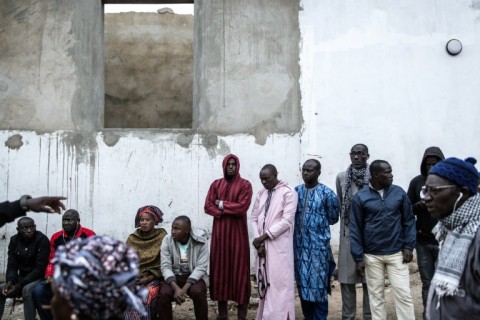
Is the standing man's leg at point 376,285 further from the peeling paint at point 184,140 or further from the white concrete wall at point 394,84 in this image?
the peeling paint at point 184,140

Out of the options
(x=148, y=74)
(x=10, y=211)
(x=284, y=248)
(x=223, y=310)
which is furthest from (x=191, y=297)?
(x=148, y=74)

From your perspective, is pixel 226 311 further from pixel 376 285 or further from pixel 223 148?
pixel 223 148

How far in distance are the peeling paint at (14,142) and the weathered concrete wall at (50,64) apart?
0.14 metres

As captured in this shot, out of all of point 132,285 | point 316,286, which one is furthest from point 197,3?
point 132,285

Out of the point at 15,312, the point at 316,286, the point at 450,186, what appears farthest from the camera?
the point at 15,312

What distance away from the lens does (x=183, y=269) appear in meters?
6.00

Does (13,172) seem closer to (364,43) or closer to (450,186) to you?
(364,43)

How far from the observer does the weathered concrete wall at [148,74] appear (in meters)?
11.1

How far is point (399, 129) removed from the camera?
7750mm

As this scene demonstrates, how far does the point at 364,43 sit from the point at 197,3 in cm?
228

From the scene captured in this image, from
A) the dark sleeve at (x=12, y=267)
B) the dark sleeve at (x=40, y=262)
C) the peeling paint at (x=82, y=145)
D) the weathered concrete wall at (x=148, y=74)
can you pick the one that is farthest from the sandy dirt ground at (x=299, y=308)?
the weathered concrete wall at (x=148, y=74)

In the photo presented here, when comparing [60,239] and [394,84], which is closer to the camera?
[60,239]

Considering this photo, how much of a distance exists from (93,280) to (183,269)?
3.94 metres

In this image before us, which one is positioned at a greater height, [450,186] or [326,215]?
[450,186]
